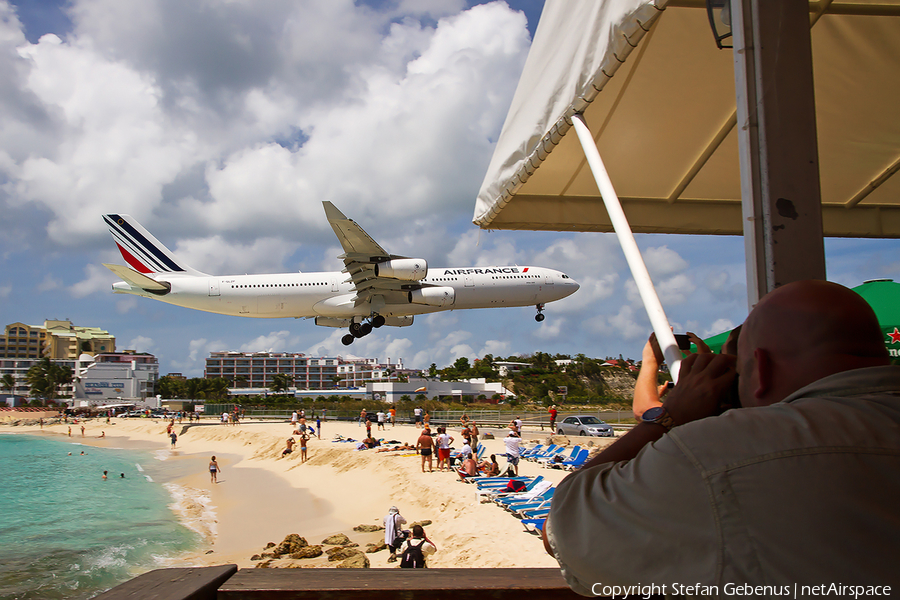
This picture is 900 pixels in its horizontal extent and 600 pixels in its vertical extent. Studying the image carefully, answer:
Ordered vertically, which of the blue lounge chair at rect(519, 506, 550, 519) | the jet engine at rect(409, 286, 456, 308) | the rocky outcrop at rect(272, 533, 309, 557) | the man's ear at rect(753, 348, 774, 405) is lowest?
the rocky outcrop at rect(272, 533, 309, 557)

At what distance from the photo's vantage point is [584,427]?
23000 mm

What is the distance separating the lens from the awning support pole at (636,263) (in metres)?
2.11

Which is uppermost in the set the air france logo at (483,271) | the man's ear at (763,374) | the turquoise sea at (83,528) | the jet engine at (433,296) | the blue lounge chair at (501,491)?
the air france logo at (483,271)

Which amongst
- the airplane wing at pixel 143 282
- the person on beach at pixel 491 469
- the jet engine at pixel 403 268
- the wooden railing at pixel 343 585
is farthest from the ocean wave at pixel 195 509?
the wooden railing at pixel 343 585

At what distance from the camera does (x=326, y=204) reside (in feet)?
56.4

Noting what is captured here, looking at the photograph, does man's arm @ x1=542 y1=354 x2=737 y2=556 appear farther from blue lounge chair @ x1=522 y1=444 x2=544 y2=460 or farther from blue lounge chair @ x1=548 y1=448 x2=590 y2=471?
blue lounge chair @ x1=522 y1=444 x2=544 y2=460

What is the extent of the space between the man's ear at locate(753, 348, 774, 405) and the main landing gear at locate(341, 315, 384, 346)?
68.4 ft

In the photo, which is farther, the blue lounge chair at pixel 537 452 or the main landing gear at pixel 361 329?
the main landing gear at pixel 361 329

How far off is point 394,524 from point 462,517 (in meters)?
2.14

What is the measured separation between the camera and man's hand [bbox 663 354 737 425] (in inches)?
43.8

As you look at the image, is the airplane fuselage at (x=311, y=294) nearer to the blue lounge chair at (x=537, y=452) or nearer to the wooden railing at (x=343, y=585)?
the blue lounge chair at (x=537, y=452)

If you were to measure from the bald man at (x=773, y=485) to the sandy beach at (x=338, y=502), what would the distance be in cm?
870

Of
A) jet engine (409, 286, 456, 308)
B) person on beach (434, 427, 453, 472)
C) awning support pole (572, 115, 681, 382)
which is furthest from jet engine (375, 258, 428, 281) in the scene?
awning support pole (572, 115, 681, 382)

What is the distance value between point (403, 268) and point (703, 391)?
17640 mm
